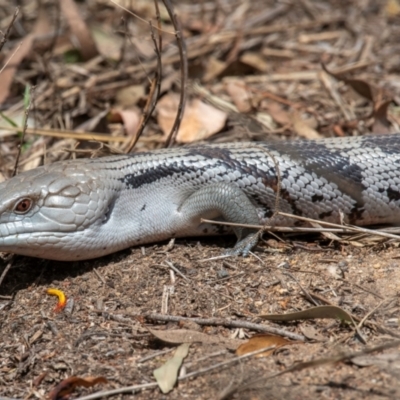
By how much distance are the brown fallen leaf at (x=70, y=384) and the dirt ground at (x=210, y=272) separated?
0.04 m

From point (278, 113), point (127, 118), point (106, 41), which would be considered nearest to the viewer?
point (127, 118)

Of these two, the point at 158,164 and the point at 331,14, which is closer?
the point at 158,164

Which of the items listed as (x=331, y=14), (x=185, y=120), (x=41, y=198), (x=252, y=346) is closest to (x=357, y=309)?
(x=252, y=346)

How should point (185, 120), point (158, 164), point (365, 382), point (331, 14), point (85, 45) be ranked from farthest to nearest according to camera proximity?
point (331, 14) → point (85, 45) → point (185, 120) → point (158, 164) → point (365, 382)

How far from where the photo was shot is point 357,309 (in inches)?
167

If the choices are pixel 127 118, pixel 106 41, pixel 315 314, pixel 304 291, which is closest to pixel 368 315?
pixel 315 314

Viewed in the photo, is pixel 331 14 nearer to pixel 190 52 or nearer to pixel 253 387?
pixel 190 52

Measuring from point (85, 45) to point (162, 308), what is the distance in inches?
206

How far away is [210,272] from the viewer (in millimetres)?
4793

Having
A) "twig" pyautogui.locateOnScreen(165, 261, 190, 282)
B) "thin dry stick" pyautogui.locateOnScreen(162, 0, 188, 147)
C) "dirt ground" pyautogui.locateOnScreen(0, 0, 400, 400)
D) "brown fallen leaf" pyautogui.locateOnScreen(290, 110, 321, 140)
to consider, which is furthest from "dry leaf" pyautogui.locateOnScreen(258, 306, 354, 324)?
"brown fallen leaf" pyautogui.locateOnScreen(290, 110, 321, 140)

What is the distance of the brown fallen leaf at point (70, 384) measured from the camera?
12.5ft

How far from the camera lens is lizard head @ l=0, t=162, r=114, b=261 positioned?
4.77 metres

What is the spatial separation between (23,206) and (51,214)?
0.66 ft

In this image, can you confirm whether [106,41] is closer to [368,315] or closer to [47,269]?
[47,269]
